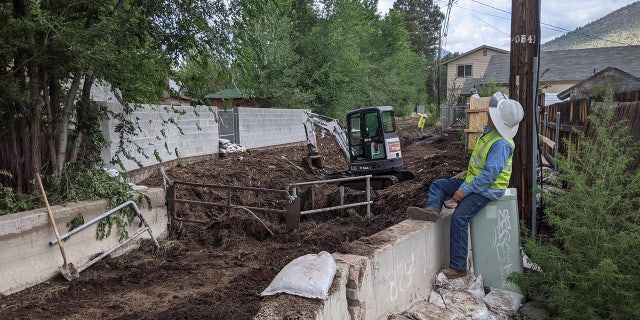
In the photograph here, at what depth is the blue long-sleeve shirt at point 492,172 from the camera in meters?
5.05

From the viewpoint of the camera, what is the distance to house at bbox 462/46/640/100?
38.2 meters

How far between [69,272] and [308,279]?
3.93 meters

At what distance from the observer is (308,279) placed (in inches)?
137

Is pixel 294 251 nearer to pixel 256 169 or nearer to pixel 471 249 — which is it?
pixel 471 249

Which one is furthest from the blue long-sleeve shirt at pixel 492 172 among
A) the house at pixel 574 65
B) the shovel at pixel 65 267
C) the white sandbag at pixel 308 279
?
the house at pixel 574 65

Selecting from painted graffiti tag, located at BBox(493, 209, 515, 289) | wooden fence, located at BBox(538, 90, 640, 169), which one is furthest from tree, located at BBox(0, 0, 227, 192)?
wooden fence, located at BBox(538, 90, 640, 169)

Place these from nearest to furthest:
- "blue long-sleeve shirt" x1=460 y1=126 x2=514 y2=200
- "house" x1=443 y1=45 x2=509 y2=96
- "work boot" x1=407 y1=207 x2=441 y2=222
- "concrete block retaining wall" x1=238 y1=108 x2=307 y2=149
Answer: "blue long-sleeve shirt" x1=460 y1=126 x2=514 y2=200, "work boot" x1=407 y1=207 x2=441 y2=222, "concrete block retaining wall" x1=238 y1=108 x2=307 y2=149, "house" x1=443 y1=45 x2=509 y2=96

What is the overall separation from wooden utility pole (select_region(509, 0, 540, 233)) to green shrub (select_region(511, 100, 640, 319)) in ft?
3.27

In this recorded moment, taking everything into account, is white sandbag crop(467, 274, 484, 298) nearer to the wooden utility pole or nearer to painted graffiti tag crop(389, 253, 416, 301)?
painted graffiti tag crop(389, 253, 416, 301)

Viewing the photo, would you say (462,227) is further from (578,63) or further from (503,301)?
(578,63)

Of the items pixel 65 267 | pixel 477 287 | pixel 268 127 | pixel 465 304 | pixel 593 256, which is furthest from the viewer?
pixel 268 127

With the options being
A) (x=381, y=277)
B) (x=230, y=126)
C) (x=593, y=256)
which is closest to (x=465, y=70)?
(x=230, y=126)

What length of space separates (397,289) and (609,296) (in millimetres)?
1830


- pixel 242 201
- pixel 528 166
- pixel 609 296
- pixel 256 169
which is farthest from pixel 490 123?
pixel 256 169
